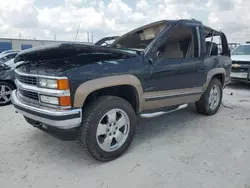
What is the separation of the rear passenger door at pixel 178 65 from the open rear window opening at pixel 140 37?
0.43 metres

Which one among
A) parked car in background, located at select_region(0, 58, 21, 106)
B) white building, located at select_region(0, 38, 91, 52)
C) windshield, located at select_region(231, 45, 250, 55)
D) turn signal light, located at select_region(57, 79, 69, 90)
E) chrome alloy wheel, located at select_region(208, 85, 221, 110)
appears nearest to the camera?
turn signal light, located at select_region(57, 79, 69, 90)

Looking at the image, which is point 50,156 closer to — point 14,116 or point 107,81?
point 107,81

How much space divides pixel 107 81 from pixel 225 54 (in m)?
3.80

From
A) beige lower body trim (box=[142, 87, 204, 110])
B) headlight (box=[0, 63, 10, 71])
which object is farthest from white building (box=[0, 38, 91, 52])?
beige lower body trim (box=[142, 87, 204, 110])

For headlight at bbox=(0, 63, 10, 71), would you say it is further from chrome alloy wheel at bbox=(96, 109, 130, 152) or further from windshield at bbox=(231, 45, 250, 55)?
windshield at bbox=(231, 45, 250, 55)

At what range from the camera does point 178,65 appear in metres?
3.55

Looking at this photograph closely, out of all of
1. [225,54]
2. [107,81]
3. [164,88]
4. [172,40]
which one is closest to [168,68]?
[164,88]

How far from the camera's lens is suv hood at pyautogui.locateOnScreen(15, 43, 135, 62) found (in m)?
2.64

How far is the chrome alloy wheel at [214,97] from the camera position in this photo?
4.70 meters

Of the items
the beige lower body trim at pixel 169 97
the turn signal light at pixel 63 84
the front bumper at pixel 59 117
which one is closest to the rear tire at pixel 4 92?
the front bumper at pixel 59 117

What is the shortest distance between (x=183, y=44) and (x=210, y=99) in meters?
1.43

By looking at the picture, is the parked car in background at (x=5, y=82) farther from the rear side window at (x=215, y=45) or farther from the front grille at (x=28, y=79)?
the rear side window at (x=215, y=45)

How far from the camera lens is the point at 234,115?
485cm

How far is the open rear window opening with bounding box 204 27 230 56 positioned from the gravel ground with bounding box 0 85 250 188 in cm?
155
